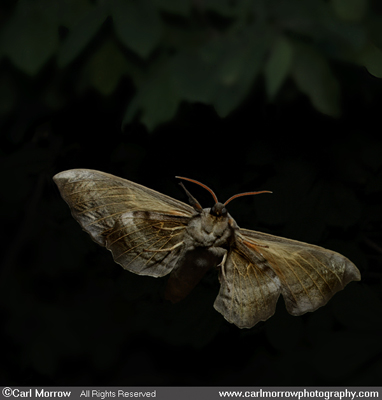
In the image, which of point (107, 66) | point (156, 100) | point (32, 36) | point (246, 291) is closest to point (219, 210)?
point (246, 291)

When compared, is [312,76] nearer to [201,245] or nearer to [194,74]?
[194,74]

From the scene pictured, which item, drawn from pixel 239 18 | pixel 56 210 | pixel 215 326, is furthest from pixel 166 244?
pixel 239 18

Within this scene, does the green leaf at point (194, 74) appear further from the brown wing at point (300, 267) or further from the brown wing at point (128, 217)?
the brown wing at point (300, 267)

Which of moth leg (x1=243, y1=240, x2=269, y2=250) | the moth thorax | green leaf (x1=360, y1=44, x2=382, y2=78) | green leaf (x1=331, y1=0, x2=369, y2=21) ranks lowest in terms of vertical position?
moth leg (x1=243, y1=240, x2=269, y2=250)

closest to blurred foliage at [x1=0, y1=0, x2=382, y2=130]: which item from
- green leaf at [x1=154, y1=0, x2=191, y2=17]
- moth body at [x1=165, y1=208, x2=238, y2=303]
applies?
green leaf at [x1=154, y1=0, x2=191, y2=17]

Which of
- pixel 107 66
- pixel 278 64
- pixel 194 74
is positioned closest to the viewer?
pixel 278 64

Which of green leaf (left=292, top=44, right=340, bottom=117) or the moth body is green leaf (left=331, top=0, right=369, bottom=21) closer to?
green leaf (left=292, top=44, right=340, bottom=117)

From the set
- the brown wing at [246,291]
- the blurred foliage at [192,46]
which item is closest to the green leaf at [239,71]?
the blurred foliage at [192,46]

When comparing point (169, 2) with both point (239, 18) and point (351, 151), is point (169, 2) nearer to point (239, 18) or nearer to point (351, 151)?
point (239, 18)
